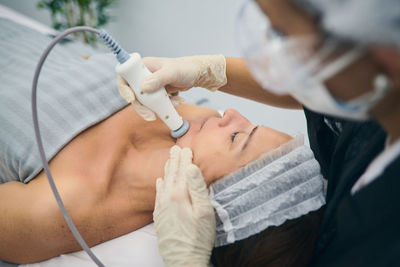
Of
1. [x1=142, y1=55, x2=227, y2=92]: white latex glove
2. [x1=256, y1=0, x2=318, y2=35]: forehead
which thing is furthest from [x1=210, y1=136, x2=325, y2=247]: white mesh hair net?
[x1=256, y1=0, x2=318, y2=35]: forehead

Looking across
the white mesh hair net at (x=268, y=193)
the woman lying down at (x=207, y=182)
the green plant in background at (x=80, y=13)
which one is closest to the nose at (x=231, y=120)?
the woman lying down at (x=207, y=182)

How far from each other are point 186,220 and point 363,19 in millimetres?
725

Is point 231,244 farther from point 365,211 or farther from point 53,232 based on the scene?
point 53,232

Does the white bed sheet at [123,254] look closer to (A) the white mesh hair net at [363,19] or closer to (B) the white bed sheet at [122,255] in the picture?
(B) the white bed sheet at [122,255]

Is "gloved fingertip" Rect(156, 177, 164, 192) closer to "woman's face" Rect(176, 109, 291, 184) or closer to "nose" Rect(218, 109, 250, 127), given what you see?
"woman's face" Rect(176, 109, 291, 184)

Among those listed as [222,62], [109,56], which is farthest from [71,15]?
[222,62]

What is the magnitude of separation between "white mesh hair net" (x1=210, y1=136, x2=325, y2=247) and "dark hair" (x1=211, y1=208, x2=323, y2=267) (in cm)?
2

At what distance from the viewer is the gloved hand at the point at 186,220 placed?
0.96 metres

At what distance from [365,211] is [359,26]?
0.43 meters

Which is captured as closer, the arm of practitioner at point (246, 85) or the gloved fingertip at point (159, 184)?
the gloved fingertip at point (159, 184)

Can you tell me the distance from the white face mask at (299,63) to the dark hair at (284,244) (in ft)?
1.53

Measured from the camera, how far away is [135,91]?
3.37 feet

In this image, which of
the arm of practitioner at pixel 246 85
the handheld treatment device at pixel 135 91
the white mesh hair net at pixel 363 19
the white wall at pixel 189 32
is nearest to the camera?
the white mesh hair net at pixel 363 19

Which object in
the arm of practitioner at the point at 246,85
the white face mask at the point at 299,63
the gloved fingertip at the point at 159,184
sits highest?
the white face mask at the point at 299,63
